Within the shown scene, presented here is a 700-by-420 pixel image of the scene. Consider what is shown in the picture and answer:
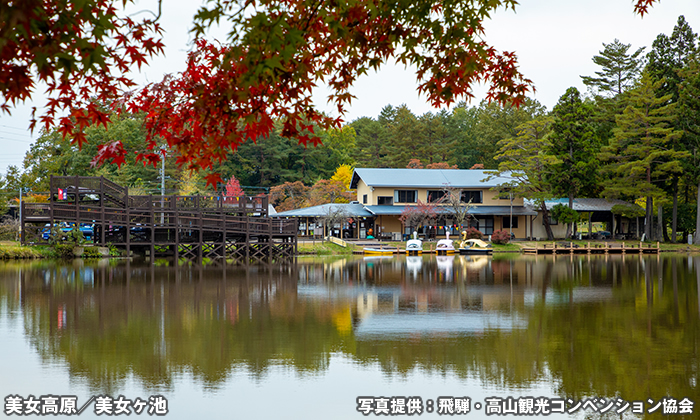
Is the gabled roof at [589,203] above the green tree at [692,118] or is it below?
below

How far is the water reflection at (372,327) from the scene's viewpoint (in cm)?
903

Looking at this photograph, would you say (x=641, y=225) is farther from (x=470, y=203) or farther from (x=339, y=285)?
(x=339, y=285)

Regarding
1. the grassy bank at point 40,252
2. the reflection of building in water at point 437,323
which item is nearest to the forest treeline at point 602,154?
the grassy bank at point 40,252

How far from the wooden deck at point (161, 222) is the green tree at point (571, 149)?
24.5m

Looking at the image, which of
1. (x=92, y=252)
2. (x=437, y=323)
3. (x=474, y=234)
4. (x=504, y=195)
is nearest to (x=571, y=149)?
(x=504, y=195)

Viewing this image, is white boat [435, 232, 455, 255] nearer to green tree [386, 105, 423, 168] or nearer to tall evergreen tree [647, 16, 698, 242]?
tall evergreen tree [647, 16, 698, 242]

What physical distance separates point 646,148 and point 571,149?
18.4 feet

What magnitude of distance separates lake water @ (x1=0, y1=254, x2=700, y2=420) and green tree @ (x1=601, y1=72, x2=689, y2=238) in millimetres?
27462

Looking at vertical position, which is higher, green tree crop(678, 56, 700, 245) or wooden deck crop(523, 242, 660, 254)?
green tree crop(678, 56, 700, 245)

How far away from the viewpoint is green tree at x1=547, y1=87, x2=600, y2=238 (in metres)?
47.7

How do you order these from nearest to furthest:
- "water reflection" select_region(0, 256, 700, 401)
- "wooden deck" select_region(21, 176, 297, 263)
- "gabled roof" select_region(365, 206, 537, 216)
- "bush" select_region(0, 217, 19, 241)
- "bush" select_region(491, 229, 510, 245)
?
1. "water reflection" select_region(0, 256, 700, 401)
2. "wooden deck" select_region(21, 176, 297, 263)
3. "bush" select_region(0, 217, 19, 241)
4. "bush" select_region(491, 229, 510, 245)
5. "gabled roof" select_region(365, 206, 537, 216)

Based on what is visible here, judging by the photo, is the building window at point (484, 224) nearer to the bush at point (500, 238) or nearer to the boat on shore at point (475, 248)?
the bush at point (500, 238)

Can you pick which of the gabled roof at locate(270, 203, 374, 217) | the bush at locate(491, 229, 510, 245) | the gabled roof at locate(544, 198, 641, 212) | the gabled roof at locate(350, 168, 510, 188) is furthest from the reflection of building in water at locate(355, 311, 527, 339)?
the gabled roof at locate(544, 198, 641, 212)

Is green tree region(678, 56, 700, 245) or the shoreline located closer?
the shoreline
